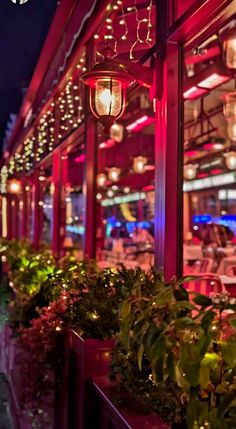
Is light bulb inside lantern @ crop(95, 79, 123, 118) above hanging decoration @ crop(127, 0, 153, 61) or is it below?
below

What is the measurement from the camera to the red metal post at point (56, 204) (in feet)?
30.5

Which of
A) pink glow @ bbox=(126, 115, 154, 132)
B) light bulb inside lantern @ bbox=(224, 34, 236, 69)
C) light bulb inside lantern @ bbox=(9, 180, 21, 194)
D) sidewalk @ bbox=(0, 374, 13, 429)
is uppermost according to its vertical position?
pink glow @ bbox=(126, 115, 154, 132)

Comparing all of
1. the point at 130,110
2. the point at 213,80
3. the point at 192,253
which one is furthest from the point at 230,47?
the point at 130,110

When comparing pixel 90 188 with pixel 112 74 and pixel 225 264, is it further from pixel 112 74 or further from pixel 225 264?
pixel 225 264

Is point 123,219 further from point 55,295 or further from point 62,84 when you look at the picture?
point 55,295

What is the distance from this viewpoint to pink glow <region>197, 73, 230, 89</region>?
288 inches

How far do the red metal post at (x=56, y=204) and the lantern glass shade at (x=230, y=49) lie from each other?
4011 millimetres

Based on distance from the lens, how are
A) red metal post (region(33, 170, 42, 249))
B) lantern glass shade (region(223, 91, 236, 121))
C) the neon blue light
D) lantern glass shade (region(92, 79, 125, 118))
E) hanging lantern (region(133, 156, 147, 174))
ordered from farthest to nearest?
the neon blue light
hanging lantern (region(133, 156, 147, 174))
red metal post (region(33, 170, 42, 249))
lantern glass shade (region(223, 91, 236, 121))
lantern glass shade (region(92, 79, 125, 118))

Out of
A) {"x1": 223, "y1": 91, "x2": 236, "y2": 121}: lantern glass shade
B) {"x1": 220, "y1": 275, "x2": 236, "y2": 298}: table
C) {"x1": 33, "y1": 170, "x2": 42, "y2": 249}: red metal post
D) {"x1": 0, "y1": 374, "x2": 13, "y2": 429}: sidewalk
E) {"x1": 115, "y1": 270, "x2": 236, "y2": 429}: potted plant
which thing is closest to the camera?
{"x1": 115, "y1": 270, "x2": 236, "y2": 429}: potted plant

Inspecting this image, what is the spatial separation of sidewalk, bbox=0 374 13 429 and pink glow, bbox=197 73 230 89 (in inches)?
194

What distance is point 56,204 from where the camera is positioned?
376 inches

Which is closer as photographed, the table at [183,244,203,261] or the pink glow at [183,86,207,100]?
the pink glow at [183,86,207,100]

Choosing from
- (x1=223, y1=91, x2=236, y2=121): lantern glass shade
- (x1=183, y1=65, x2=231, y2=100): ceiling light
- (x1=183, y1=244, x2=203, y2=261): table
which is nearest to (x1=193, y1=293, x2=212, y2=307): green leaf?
(x1=223, y1=91, x2=236, y2=121): lantern glass shade

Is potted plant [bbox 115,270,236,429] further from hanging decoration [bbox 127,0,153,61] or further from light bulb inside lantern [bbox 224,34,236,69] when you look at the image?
light bulb inside lantern [bbox 224,34,236,69]
